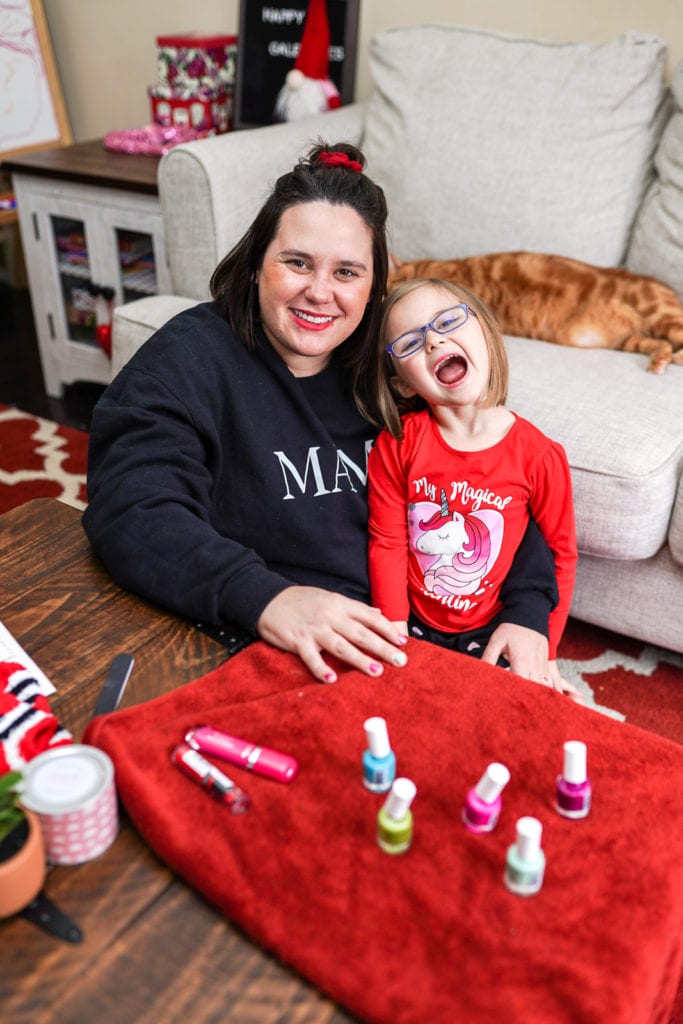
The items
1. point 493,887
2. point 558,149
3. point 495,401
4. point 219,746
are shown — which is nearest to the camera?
point 493,887

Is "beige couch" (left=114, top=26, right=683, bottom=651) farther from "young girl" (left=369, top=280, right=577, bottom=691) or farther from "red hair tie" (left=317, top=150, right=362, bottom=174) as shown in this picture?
"red hair tie" (left=317, top=150, right=362, bottom=174)

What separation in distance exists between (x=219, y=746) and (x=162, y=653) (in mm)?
184

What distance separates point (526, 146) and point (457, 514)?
1138 mm

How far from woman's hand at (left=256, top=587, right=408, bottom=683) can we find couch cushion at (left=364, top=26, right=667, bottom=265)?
133 cm

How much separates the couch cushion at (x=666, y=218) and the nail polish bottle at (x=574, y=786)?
57.6 inches

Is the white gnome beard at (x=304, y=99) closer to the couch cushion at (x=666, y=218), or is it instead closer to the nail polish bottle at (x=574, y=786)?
the couch cushion at (x=666, y=218)

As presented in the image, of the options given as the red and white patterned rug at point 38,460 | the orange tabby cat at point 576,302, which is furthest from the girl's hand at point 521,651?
the red and white patterned rug at point 38,460

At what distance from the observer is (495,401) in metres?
1.31

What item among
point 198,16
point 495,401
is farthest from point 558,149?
point 198,16

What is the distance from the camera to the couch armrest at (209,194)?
1.87 m

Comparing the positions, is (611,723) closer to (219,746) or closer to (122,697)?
(219,746)

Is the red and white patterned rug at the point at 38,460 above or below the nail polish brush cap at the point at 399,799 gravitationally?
below

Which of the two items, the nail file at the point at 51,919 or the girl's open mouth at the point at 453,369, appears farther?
the girl's open mouth at the point at 453,369

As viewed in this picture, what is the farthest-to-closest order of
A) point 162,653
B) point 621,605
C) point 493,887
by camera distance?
point 621,605
point 162,653
point 493,887
